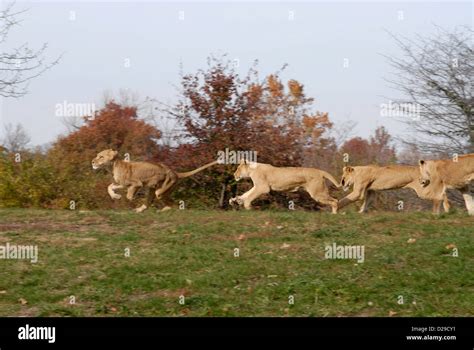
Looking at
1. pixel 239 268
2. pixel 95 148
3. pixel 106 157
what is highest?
pixel 95 148

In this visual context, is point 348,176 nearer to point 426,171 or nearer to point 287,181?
point 287,181

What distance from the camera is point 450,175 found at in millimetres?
14914

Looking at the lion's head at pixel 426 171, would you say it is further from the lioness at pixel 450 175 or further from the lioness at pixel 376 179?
the lioness at pixel 376 179

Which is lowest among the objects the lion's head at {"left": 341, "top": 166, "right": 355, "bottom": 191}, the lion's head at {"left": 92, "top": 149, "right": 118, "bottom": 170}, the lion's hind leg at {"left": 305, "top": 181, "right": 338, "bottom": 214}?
the lion's hind leg at {"left": 305, "top": 181, "right": 338, "bottom": 214}

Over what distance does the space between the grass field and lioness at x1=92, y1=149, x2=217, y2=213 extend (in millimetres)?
2525

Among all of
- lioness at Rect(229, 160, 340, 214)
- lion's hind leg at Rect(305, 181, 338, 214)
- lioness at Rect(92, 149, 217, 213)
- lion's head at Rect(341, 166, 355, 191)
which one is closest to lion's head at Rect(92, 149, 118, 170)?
lioness at Rect(92, 149, 217, 213)

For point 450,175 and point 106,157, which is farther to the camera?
point 106,157

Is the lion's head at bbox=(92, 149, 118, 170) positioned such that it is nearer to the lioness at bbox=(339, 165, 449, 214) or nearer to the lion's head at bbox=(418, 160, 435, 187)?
the lioness at bbox=(339, 165, 449, 214)

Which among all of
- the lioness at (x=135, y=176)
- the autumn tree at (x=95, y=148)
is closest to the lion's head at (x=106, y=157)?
the lioness at (x=135, y=176)

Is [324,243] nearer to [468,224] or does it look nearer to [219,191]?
[468,224]

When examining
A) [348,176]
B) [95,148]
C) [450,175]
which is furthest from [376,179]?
[95,148]

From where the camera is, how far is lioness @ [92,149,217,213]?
53.2 ft

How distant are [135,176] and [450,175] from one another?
20.2 feet

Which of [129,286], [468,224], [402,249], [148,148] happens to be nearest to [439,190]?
[468,224]
